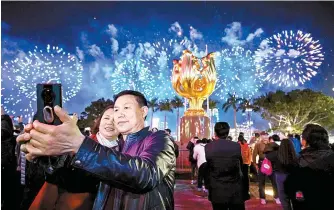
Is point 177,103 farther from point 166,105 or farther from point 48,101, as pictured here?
point 48,101

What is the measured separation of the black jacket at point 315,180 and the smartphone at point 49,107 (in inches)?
109

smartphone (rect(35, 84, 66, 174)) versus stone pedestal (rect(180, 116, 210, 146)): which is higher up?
stone pedestal (rect(180, 116, 210, 146))

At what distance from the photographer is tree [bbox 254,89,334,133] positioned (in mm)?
33219

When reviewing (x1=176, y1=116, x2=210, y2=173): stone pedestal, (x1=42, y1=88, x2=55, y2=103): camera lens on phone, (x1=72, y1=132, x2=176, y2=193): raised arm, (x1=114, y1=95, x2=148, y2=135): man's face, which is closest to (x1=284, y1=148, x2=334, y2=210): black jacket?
(x1=114, y1=95, x2=148, y2=135): man's face

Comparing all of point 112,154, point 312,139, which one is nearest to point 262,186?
point 312,139

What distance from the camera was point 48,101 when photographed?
3.39 ft

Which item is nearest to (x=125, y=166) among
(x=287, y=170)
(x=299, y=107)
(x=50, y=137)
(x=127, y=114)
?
(x=50, y=137)

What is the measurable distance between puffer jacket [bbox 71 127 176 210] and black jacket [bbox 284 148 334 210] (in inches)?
82.3

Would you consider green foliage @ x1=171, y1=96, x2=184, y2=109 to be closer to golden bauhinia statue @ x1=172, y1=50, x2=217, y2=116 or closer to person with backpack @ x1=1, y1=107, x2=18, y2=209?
golden bauhinia statue @ x1=172, y1=50, x2=217, y2=116

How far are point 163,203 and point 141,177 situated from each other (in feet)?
1.58

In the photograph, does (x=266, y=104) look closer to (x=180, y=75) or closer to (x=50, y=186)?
(x=180, y=75)

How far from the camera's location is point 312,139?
3395 mm

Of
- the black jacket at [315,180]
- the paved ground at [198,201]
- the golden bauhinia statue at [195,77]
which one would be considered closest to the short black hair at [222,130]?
the black jacket at [315,180]

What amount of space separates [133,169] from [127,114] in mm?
604
